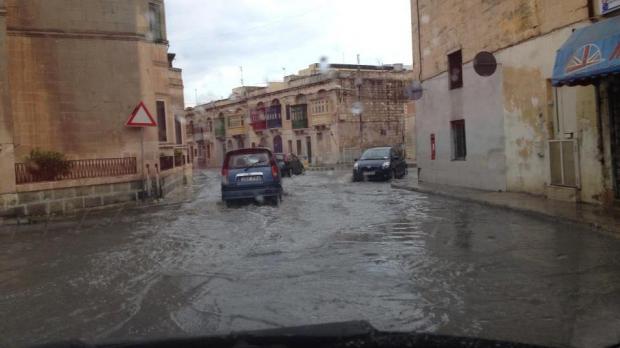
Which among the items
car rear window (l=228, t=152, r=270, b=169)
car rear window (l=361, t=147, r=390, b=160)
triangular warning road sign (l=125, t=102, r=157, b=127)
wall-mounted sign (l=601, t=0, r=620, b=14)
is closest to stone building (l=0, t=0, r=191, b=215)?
triangular warning road sign (l=125, t=102, r=157, b=127)

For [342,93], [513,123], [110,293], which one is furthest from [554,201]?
[342,93]

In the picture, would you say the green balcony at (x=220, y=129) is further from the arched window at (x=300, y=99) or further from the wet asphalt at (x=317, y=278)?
the wet asphalt at (x=317, y=278)

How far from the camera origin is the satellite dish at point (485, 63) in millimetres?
15523

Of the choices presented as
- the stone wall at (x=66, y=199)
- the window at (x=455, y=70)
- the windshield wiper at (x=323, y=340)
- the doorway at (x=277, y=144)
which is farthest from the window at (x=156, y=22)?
the doorway at (x=277, y=144)

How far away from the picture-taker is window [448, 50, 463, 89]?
19.0 m

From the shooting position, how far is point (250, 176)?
15.1 metres

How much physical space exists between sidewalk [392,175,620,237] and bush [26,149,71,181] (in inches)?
399

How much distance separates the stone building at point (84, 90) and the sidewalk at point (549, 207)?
9003 millimetres

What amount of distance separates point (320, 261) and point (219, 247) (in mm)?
2124

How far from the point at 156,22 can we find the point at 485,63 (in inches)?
539

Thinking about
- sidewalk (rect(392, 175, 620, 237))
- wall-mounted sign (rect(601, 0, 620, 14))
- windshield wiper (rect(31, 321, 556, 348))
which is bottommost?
sidewalk (rect(392, 175, 620, 237))

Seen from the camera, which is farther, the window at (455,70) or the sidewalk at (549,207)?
the window at (455,70)

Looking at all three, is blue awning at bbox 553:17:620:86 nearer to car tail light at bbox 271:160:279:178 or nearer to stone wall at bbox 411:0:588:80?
stone wall at bbox 411:0:588:80

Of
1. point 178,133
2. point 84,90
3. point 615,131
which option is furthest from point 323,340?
point 178,133
